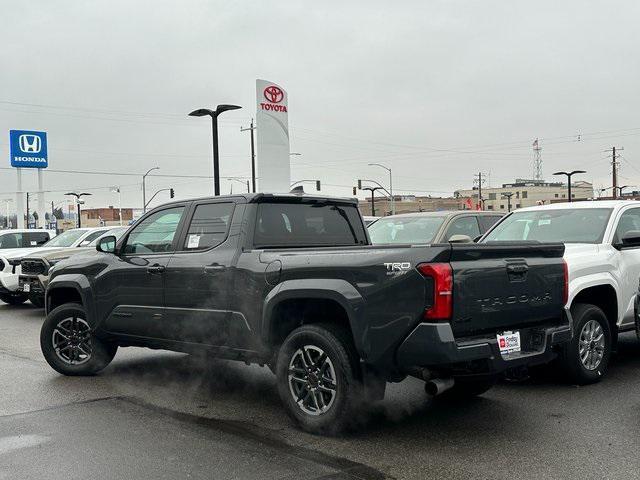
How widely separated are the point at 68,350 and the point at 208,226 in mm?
2615

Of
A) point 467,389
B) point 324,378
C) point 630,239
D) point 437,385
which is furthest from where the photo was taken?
point 630,239

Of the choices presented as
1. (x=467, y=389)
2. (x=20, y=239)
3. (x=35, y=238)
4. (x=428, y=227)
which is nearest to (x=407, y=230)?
(x=428, y=227)

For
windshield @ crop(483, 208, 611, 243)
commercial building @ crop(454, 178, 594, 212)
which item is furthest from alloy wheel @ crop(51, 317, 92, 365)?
commercial building @ crop(454, 178, 594, 212)

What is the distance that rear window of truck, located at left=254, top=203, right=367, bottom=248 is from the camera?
19.4ft

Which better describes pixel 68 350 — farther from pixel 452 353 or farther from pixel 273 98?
pixel 273 98

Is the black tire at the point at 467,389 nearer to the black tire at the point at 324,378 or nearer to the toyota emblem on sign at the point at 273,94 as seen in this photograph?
the black tire at the point at 324,378

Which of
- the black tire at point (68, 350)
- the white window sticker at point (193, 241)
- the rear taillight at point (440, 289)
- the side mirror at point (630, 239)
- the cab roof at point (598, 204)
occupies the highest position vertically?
the cab roof at point (598, 204)

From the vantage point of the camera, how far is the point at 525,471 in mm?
4188

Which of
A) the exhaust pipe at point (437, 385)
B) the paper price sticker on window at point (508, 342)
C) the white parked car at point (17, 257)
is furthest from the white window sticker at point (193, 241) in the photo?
the white parked car at point (17, 257)

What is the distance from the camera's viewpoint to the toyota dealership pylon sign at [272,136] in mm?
24562

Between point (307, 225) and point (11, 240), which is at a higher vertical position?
point (307, 225)

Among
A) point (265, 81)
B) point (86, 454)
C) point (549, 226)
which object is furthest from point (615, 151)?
point (86, 454)

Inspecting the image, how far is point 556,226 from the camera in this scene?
764cm

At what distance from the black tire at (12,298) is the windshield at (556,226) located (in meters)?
11.1
